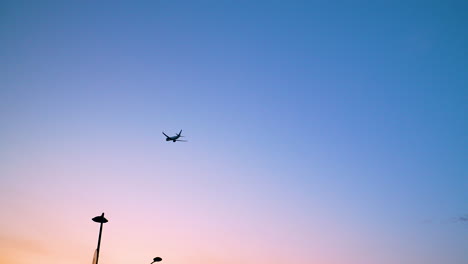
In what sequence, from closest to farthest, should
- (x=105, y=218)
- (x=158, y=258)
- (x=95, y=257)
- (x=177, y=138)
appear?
1. (x=95, y=257)
2. (x=105, y=218)
3. (x=158, y=258)
4. (x=177, y=138)

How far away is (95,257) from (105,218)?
4.25 meters

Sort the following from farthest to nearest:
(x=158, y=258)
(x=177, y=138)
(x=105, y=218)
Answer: (x=177, y=138), (x=158, y=258), (x=105, y=218)

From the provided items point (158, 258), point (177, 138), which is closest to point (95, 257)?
point (158, 258)

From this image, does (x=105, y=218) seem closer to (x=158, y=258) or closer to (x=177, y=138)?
(x=158, y=258)

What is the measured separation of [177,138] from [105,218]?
43222 mm

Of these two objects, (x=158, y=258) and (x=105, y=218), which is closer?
(x=105, y=218)

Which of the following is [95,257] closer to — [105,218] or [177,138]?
[105,218]

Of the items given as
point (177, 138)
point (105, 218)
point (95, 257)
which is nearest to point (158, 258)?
point (105, 218)

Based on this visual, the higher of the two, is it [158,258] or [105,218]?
[105,218]

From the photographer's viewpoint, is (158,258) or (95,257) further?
(158,258)

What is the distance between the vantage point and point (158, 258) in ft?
84.7

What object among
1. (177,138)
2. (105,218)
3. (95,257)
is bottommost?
(95,257)

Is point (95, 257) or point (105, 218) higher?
point (105, 218)

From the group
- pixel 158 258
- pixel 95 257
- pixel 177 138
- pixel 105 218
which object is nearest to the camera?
pixel 95 257
